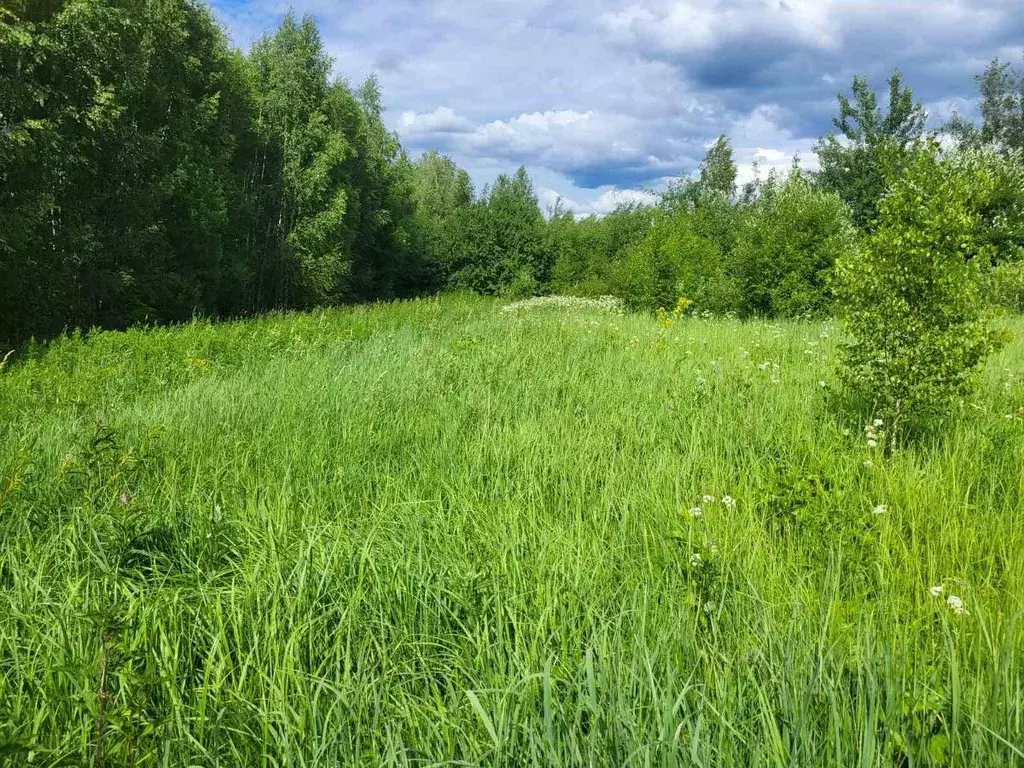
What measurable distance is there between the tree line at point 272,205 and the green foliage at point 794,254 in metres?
0.04


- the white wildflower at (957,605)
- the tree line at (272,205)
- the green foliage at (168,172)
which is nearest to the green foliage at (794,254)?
the tree line at (272,205)

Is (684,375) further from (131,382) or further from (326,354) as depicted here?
(131,382)

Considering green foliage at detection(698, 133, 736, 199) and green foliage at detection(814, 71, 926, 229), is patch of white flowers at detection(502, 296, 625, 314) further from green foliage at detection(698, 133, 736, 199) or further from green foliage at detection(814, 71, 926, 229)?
green foliage at detection(698, 133, 736, 199)

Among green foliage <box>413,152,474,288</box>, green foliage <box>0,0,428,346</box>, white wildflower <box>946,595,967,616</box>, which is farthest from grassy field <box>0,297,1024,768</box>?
green foliage <box>413,152,474,288</box>

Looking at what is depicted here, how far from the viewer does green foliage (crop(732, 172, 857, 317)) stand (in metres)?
13.2

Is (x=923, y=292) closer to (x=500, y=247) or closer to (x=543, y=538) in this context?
(x=543, y=538)

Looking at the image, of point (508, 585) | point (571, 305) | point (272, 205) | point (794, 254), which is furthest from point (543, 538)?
point (272, 205)

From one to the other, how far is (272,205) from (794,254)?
22.7 metres

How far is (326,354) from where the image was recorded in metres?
8.59

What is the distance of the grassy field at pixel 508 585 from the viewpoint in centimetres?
164

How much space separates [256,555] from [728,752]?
2025mm

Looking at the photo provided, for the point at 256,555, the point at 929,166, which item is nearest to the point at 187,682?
the point at 256,555

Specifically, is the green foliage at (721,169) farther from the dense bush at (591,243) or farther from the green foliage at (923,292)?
the green foliage at (923,292)

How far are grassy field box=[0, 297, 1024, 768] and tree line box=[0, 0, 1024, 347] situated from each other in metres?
2.43
